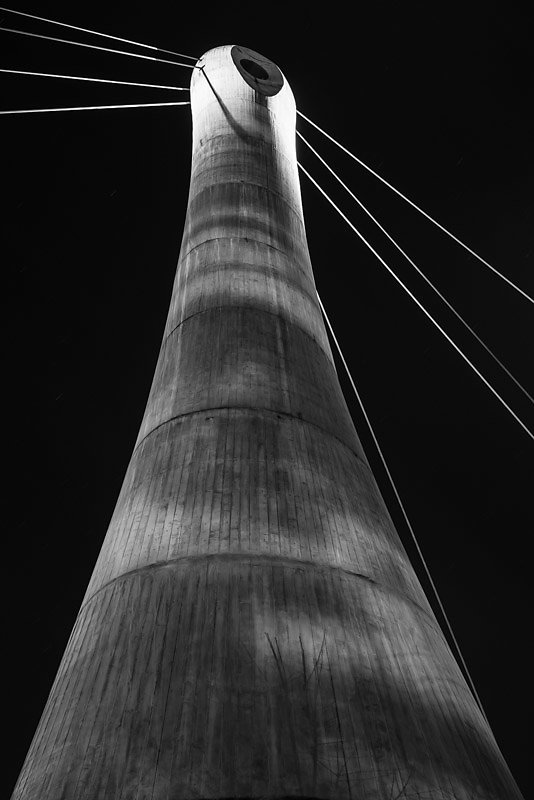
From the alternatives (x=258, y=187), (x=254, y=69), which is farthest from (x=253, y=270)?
(x=254, y=69)

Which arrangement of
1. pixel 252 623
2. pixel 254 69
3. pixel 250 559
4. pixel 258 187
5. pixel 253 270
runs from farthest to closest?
pixel 254 69 < pixel 258 187 < pixel 253 270 < pixel 250 559 < pixel 252 623

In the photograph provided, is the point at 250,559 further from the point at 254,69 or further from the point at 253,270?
the point at 254,69

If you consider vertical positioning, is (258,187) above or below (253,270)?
above

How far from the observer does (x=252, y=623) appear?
460cm

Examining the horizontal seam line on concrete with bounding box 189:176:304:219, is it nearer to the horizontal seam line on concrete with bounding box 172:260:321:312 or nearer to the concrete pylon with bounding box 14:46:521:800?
the horizontal seam line on concrete with bounding box 172:260:321:312

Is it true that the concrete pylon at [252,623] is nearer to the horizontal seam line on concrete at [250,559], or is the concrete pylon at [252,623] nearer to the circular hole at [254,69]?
the horizontal seam line on concrete at [250,559]

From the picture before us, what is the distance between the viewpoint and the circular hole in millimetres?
13133

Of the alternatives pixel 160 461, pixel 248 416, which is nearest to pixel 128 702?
pixel 160 461

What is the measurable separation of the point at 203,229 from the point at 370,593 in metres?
5.93

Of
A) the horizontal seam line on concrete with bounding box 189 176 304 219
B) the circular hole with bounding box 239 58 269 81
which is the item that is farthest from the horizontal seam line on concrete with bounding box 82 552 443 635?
the circular hole with bounding box 239 58 269 81

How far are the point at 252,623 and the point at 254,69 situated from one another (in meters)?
11.5

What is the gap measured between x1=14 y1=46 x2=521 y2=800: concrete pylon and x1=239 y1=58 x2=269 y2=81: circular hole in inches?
263

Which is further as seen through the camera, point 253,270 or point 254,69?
point 254,69

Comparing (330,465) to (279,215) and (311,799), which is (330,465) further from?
(279,215)
